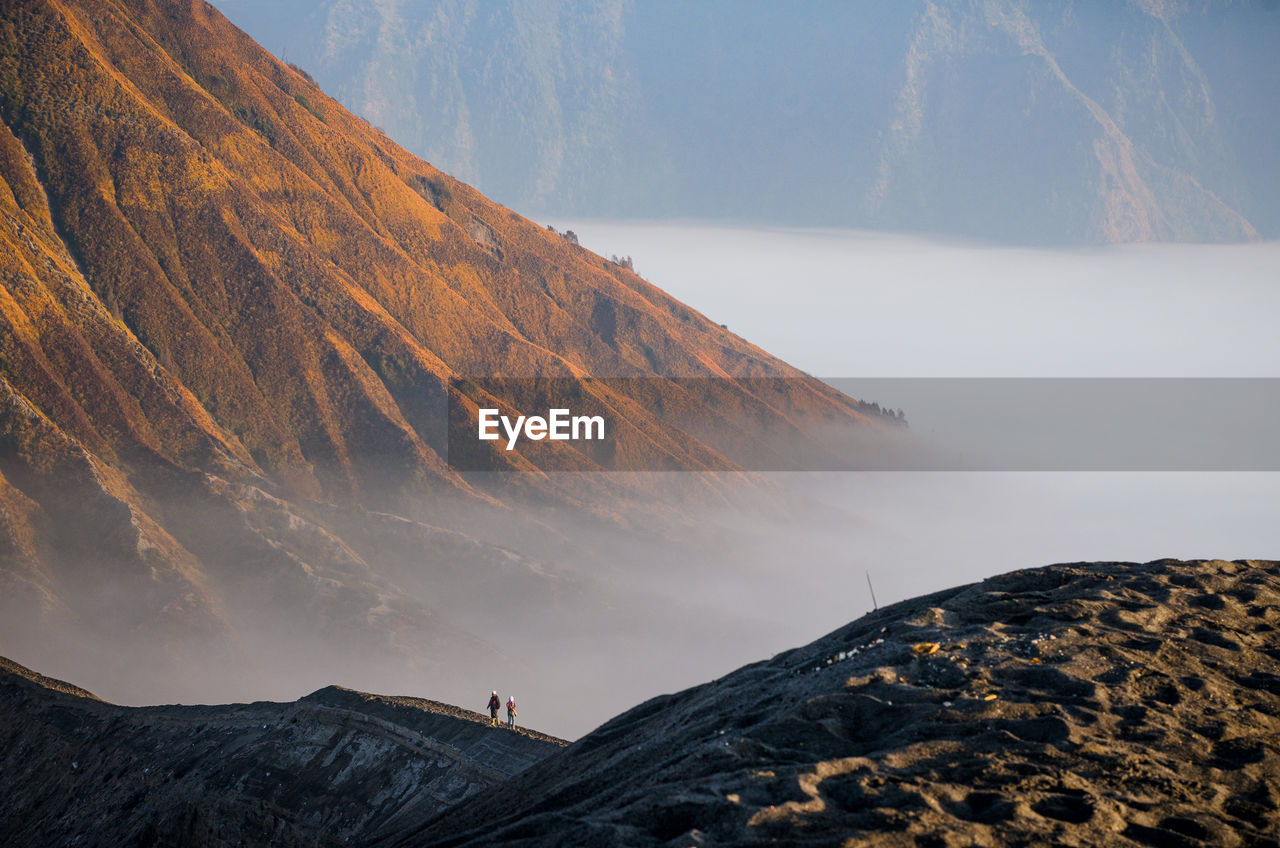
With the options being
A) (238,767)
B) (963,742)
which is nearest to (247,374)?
(238,767)

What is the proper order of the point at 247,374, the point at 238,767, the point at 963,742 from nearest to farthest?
the point at 963,742 → the point at 238,767 → the point at 247,374

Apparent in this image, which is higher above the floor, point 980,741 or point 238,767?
point 238,767

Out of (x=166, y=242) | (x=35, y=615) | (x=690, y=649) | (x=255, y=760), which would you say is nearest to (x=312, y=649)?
(x=35, y=615)

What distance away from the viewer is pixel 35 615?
8350 cm

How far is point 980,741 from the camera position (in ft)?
46.7

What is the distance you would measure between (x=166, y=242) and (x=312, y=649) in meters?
53.1

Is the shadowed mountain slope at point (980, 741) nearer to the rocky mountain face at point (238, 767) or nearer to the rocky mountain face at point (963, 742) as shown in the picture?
the rocky mountain face at point (963, 742)

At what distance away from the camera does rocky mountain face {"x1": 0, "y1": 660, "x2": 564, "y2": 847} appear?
2778 centimetres

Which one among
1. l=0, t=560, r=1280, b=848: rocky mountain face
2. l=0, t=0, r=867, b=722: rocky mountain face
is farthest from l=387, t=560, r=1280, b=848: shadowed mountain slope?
l=0, t=0, r=867, b=722: rocky mountain face

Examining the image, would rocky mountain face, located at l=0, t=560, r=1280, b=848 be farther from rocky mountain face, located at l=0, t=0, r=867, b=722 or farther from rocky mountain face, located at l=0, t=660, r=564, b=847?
rocky mountain face, located at l=0, t=0, r=867, b=722

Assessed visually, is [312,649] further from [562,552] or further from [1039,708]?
[1039,708]

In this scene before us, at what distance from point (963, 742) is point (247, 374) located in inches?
4719

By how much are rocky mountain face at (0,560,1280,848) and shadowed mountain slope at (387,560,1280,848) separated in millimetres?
34

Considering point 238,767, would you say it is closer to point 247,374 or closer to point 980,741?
point 980,741
